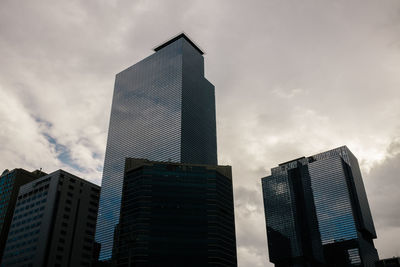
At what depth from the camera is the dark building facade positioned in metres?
170

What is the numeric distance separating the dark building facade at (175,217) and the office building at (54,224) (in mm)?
16733

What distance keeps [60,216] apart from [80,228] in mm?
11985

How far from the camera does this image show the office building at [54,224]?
6545 inches

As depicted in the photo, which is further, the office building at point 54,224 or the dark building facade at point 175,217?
the dark building facade at point 175,217

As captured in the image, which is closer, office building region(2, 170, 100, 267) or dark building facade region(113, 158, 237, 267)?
office building region(2, 170, 100, 267)

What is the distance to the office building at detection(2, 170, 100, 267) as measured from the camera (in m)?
166

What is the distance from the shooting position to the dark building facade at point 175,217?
169750 mm

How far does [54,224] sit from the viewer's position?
6713 inches

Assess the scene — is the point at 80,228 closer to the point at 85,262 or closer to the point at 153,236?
the point at 85,262

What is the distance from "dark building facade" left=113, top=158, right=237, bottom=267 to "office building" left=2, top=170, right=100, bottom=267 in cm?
1673

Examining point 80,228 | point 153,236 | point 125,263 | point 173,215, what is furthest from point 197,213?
point 80,228

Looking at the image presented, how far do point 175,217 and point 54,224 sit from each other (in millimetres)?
53161

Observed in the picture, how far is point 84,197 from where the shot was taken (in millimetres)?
189875

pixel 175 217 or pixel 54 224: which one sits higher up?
pixel 175 217
